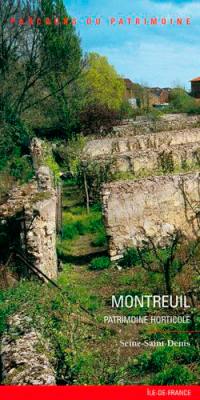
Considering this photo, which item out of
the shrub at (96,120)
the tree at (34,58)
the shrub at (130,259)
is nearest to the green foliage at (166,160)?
the shrub at (130,259)

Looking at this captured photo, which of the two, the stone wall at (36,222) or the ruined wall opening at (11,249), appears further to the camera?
the stone wall at (36,222)

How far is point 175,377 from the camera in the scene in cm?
765

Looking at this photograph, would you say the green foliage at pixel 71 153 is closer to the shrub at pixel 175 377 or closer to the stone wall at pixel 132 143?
the stone wall at pixel 132 143

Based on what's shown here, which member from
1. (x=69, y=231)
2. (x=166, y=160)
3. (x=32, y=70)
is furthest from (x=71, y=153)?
(x=69, y=231)

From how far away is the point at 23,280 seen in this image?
34.5 feet

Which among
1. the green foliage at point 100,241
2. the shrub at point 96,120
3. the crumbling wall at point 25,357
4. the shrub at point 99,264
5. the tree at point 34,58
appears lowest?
the shrub at point 99,264

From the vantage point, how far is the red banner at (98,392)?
645 centimetres

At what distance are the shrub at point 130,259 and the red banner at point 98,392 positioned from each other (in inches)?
209

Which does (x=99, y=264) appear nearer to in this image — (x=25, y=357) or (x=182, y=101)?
(x=25, y=357)

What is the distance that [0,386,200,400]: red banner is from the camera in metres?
6.45

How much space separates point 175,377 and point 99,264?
5208 millimetres

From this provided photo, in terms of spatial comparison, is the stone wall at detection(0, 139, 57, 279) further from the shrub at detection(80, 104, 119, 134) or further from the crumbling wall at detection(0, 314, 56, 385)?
the shrub at detection(80, 104, 119, 134)

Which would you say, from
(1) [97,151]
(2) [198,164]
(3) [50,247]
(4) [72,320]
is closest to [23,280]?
(3) [50,247]

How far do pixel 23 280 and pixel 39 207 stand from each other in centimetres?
137
